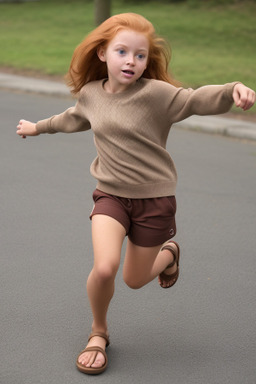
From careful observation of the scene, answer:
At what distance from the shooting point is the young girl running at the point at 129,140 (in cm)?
378

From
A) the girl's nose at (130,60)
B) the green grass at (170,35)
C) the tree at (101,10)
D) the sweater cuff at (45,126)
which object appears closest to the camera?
the girl's nose at (130,60)

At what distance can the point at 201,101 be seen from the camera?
372 cm

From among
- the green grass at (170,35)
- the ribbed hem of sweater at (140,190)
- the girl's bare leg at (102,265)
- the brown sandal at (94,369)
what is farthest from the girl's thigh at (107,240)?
the green grass at (170,35)

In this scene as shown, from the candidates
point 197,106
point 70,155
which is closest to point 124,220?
point 197,106

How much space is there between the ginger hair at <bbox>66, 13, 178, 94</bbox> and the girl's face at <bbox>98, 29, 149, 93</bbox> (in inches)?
1.3

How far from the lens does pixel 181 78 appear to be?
13.7m

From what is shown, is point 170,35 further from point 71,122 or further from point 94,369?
point 94,369

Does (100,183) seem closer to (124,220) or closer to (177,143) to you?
(124,220)

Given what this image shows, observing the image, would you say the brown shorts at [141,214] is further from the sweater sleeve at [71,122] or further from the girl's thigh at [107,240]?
the sweater sleeve at [71,122]

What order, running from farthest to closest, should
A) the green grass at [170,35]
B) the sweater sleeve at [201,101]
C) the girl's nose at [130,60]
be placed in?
the green grass at [170,35], the girl's nose at [130,60], the sweater sleeve at [201,101]

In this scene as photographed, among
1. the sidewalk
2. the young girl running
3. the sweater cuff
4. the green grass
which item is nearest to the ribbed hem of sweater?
the young girl running

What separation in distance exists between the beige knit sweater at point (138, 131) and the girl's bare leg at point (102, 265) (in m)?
0.16

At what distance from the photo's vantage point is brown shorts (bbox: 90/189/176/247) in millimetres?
3863

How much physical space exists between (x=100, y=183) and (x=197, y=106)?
1.88 feet
